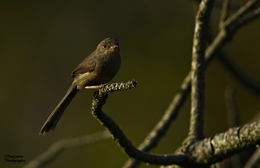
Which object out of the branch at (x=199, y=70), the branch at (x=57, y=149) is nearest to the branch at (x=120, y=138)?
the branch at (x=199, y=70)

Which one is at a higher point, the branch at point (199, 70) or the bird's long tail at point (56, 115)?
the bird's long tail at point (56, 115)

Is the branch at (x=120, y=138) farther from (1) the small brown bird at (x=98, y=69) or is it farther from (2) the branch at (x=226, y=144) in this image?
(1) the small brown bird at (x=98, y=69)

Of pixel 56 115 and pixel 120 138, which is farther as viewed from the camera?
pixel 56 115

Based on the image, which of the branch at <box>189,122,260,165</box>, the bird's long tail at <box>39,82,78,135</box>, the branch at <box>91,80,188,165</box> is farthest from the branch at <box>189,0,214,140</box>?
the bird's long tail at <box>39,82,78,135</box>

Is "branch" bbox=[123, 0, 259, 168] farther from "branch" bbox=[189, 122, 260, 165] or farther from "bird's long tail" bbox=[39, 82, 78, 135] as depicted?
"branch" bbox=[189, 122, 260, 165]

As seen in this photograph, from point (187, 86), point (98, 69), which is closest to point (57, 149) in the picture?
point (98, 69)

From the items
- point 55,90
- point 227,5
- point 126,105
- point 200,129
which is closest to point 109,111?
point 126,105

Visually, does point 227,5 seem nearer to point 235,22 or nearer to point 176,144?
point 235,22

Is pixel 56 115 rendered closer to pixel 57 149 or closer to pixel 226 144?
pixel 57 149
